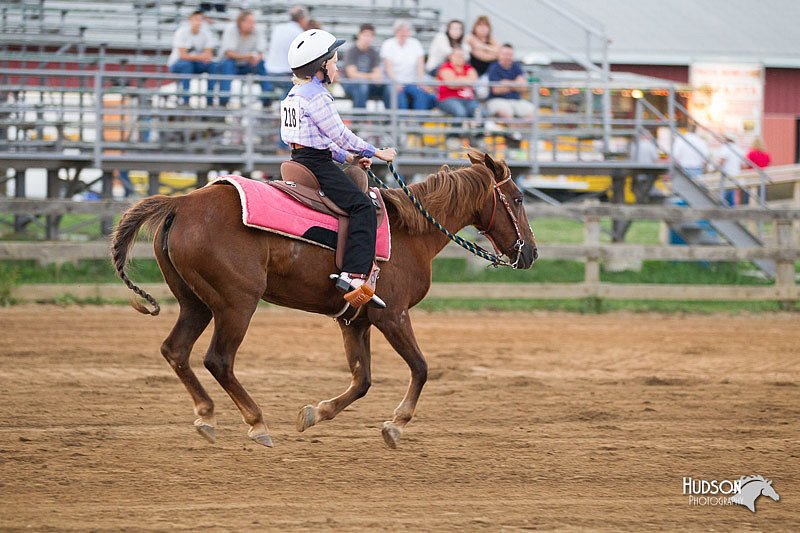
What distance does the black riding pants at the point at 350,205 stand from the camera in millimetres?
7062

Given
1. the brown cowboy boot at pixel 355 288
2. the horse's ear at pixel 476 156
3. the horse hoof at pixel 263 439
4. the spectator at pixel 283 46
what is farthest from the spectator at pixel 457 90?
the horse hoof at pixel 263 439

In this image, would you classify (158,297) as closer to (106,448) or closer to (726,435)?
(106,448)

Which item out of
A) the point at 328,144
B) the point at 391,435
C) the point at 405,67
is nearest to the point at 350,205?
the point at 328,144

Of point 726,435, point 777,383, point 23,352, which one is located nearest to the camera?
point 726,435

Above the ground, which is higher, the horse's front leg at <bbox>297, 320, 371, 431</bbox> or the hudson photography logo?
the horse's front leg at <bbox>297, 320, 371, 431</bbox>

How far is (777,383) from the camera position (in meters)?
9.77

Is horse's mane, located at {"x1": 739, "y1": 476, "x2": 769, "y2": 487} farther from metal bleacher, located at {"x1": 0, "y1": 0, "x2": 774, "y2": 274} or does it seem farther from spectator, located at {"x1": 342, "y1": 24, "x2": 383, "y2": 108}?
spectator, located at {"x1": 342, "y1": 24, "x2": 383, "y2": 108}

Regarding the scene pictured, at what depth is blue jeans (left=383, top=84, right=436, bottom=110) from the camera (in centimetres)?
1669

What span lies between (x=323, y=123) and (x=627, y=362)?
5287 millimetres

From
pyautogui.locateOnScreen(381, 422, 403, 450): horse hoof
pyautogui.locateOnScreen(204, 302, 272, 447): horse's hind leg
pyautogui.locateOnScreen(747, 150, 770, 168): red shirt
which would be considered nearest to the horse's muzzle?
pyautogui.locateOnScreen(381, 422, 403, 450): horse hoof

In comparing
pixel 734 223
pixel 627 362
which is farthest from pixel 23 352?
pixel 734 223

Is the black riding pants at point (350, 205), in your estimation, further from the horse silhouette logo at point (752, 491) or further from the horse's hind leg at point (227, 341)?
the horse silhouette logo at point (752, 491)

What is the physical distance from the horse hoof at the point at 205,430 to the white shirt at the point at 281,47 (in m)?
10.0

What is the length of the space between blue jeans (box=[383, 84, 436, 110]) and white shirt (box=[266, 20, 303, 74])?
1673 mm
